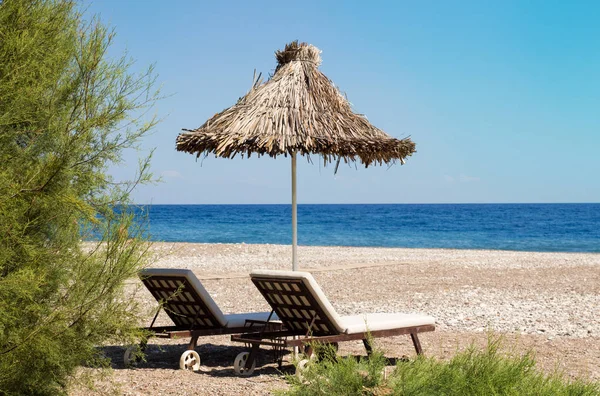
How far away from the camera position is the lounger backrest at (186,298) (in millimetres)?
6398

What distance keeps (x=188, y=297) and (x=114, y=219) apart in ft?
6.18

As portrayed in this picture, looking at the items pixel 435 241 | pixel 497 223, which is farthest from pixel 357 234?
pixel 497 223

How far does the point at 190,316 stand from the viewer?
6.80 m

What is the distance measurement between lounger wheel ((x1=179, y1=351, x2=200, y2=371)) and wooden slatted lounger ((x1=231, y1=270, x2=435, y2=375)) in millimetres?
416

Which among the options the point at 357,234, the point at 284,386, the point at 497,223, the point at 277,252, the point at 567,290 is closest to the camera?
the point at 284,386

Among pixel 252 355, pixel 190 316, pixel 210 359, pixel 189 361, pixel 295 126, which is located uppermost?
pixel 295 126

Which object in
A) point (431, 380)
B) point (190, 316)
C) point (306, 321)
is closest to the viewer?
point (431, 380)

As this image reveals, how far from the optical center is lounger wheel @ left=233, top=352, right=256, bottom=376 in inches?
245

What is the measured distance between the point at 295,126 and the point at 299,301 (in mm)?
1705

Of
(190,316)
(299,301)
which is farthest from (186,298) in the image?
(299,301)

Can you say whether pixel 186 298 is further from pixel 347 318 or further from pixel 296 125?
pixel 296 125

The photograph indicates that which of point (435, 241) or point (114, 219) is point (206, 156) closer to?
point (114, 219)

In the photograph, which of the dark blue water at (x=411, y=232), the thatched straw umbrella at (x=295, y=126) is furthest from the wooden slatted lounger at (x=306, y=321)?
the dark blue water at (x=411, y=232)

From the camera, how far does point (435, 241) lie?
131ft
